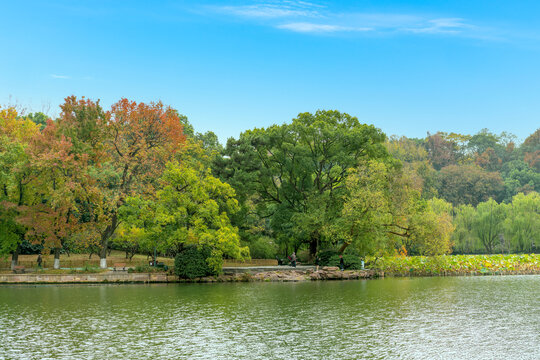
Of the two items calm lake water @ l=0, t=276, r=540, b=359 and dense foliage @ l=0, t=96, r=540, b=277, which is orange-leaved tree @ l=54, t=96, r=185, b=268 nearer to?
dense foliage @ l=0, t=96, r=540, b=277

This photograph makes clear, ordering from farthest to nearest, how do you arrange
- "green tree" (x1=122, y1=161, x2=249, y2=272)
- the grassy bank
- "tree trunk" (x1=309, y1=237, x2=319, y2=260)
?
"tree trunk" (x1=309, y1=237, x2=319, y2=260), the grassy bank, "green tree" (x1=122, y1=161, x2=249, y2=272)

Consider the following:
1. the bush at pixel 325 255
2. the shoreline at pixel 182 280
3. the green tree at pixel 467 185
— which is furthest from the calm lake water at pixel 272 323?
the green tree at pixel 467 185

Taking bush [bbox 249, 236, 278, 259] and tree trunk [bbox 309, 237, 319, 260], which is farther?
bush [bbox 249, 236, 278, 259]

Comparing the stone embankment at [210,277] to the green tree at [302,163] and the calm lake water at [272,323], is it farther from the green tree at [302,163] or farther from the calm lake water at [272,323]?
the calm lake water at [272,323]

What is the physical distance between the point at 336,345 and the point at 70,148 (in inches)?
1125

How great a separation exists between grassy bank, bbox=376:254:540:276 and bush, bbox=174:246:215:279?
1575 centimetres

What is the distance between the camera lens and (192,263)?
3816 centimetres

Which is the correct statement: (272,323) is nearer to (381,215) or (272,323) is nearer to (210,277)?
(210,277)

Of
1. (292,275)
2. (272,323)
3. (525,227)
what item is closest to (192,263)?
(292,275)

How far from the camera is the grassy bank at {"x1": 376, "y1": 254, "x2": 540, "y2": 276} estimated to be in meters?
45.9

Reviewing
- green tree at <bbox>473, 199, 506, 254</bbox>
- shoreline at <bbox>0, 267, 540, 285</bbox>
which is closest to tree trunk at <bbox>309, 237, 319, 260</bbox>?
shoreline at <bbox>0, 267, 540, 285</bbox>

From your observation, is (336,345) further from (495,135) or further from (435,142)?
(495,135)

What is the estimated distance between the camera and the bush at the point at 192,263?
3822 centimetres

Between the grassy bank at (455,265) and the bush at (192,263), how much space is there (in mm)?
15753
